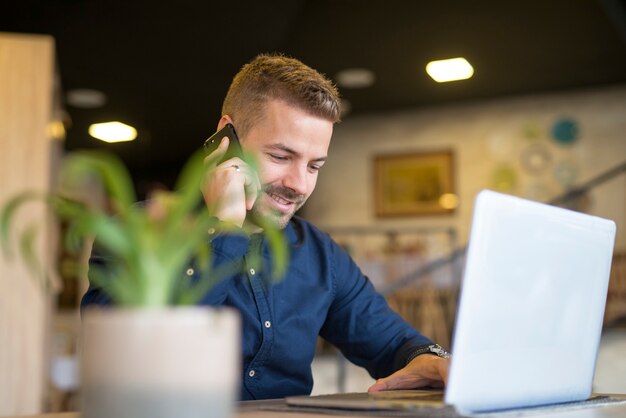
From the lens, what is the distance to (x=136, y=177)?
33.2 feet

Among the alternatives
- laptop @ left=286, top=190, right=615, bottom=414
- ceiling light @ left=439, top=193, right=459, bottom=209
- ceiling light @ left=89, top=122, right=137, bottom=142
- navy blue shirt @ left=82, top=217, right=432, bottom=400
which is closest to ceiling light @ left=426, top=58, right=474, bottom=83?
ceiling light @ left=439, top=193, right=459, bottom=209

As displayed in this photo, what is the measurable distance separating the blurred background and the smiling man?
2399 mm

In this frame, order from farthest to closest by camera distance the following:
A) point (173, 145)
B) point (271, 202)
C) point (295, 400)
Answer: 1. point (173, 145)
2. point (271, 202)
3. point (295, 400)

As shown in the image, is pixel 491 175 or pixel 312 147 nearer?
pixel 312 147

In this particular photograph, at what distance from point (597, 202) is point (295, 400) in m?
6.66

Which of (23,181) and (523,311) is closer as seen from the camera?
(523,311)

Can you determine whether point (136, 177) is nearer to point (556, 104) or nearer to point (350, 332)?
point (556, 104)

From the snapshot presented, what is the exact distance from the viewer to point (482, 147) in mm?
7988

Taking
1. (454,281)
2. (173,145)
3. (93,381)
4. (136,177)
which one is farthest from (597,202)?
(93,381)

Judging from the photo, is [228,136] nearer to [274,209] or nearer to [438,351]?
[274,209]

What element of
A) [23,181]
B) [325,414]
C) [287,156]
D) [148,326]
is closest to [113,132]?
Result: [23,181]

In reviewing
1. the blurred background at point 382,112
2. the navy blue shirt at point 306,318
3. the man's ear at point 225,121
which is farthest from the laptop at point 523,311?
the blurred background at point 382,112

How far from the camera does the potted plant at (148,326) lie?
0.70 meters

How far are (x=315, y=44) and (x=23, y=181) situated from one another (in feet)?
8.99
